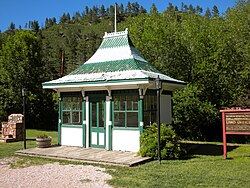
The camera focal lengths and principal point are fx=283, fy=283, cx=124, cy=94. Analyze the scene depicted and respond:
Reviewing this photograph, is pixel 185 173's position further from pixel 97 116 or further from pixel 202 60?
pixel 202 60

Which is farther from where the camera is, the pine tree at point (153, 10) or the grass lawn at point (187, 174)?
the pine tree at point (153, 10)

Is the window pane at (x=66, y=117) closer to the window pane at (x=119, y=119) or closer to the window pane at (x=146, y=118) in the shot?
the window pane at (x=119, y=119)

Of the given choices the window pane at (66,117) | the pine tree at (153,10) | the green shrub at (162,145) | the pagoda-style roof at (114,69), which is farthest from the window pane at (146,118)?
the pine tree at (153,10)

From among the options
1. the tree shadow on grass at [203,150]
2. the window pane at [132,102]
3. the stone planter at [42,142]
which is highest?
the window pane at [132,102]

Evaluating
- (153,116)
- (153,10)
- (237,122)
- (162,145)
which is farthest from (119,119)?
(153,10)

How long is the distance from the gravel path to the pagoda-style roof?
11.8 ft

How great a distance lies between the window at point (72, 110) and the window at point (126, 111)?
1999 millimetres

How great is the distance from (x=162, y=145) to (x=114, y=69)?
155 inches

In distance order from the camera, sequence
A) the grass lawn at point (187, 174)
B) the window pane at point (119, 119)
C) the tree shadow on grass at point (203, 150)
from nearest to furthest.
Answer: the grass lawn at point (187, 174) < the window pane at point (119, 119) < the tree shadow on grass at point (203, 150)

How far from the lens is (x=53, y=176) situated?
7.77m

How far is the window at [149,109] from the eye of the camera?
36.8 feet

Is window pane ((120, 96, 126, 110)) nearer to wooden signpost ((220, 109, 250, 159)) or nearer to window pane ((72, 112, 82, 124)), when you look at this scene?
window pane ((72, 112, 82, 124))

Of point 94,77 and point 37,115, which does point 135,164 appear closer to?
point 94,77

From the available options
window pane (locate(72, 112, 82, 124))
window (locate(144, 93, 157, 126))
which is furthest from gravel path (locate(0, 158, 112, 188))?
window pane (locate(72, 112, 82, 124))
